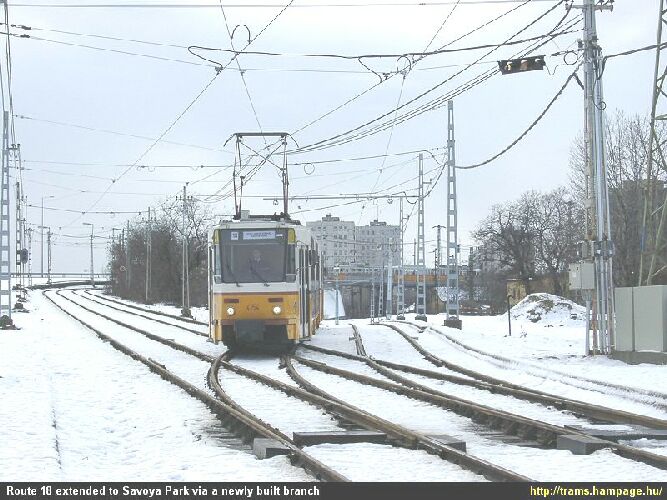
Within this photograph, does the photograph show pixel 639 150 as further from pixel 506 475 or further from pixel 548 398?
pixel 506 475

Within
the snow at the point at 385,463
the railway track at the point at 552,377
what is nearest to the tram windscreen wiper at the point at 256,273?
the railway track at the point at 552,377

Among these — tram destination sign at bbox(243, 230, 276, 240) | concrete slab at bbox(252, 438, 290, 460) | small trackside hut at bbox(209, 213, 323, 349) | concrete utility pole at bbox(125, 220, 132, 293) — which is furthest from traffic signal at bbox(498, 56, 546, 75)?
concrete utility pole at bbox(125, 220, 132, 293)

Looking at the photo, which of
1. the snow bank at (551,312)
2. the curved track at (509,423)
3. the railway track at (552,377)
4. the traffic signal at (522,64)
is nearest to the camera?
the curved track at (509,423)

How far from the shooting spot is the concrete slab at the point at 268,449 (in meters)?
8.62

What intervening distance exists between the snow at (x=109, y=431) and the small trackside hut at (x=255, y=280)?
2504mm

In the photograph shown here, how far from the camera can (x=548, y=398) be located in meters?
12.9

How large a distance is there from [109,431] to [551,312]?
30677 mm

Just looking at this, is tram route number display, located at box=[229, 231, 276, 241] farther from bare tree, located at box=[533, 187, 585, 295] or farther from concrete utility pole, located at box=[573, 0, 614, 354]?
bare tree, located at box=[533, 187, 585, 295]

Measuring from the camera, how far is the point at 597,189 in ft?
65.8

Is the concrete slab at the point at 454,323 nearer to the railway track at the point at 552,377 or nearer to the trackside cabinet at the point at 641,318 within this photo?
the railway track at the point at 552,377

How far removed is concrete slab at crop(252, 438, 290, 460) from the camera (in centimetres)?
862

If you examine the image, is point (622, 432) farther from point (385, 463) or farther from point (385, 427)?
point (385, 463)

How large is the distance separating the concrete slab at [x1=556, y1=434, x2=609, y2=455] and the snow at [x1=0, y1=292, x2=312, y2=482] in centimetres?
274

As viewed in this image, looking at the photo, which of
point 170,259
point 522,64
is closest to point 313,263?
point 522,64
